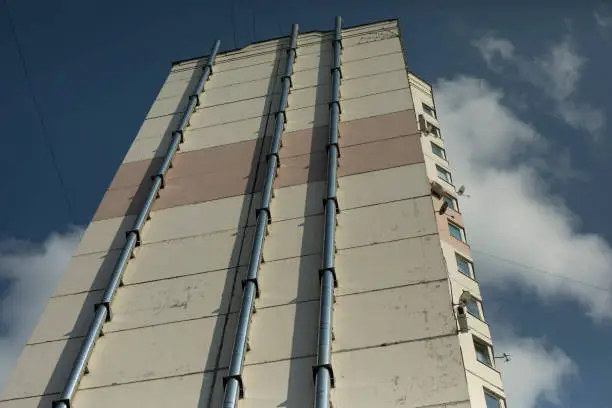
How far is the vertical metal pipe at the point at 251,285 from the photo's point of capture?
35.2 feet

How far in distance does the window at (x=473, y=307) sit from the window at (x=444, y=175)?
4.43 m

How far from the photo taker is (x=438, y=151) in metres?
18.4

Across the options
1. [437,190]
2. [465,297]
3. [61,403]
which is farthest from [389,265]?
[61,403]

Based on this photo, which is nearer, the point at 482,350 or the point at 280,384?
the point at 280,384

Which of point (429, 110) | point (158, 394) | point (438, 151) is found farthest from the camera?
point (429, 110)

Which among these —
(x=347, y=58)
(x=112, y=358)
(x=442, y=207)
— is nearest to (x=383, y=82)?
(x=347, y=58)

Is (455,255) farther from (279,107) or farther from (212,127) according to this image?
(212,127)

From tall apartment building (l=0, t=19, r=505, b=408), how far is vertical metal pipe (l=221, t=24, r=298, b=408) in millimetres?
37

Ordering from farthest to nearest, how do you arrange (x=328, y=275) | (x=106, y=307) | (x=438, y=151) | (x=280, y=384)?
1. (x=438, y=151)
2. (x=106, y=307)
3. (x=328, y=275)
4. (x=280, y=384)

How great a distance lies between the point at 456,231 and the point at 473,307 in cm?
246

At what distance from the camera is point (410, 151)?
52.9ft

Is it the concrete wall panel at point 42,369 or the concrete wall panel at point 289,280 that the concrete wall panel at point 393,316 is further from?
the concrete wall panel at point 42,369

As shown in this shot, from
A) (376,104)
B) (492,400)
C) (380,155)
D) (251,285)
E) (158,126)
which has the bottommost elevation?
(492,400)

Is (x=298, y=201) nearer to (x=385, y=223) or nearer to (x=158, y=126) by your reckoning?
(x=385, y=223)
